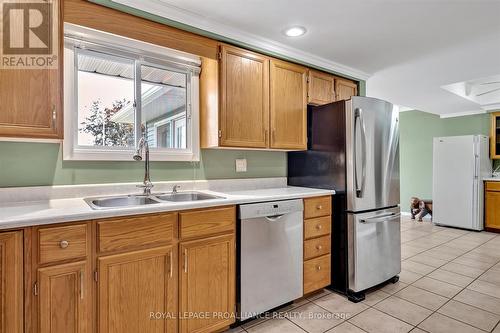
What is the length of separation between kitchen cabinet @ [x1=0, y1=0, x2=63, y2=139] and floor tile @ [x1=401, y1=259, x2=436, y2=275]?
3510 millimetres

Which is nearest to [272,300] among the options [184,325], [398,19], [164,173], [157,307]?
[184,325]

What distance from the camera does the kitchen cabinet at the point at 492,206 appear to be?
4770mm

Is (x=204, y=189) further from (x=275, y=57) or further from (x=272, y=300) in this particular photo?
(x=275, y=57)

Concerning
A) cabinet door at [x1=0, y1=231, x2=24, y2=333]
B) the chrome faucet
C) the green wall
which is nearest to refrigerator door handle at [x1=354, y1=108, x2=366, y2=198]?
the chrome faucet

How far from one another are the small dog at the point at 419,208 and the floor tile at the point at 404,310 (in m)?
3.98

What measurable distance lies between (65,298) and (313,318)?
1.65 m

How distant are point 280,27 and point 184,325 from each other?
7.64 feet

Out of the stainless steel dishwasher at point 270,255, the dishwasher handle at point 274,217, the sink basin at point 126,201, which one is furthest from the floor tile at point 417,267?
the sink basin at point 126,201

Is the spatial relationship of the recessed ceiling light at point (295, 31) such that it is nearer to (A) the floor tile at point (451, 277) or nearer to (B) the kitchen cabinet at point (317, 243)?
(B) the kitchen cabinet at point (317, 243)

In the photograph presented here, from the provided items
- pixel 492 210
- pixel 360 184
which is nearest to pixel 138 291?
pixel 360 184

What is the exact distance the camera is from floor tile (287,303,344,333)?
1971 millimetres

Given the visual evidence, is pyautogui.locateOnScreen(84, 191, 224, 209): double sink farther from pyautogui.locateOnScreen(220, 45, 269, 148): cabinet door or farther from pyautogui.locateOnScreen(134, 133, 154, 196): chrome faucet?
pyautogui.locateOnScreen(220, 45, 269, 148): cabinet door

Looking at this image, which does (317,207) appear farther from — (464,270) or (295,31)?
(464,270)

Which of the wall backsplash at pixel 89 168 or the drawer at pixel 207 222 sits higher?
the wall backsplash at pixel 89 168
